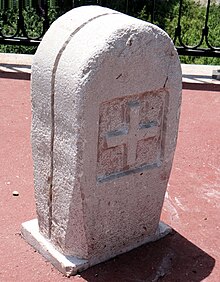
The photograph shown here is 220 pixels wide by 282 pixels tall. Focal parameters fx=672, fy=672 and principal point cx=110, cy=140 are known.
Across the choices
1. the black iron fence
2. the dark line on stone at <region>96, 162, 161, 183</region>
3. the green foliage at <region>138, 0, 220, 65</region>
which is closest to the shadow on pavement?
the dark line on stone at <region>96, 162, 161, 183</region>

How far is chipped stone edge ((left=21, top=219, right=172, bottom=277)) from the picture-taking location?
355cm

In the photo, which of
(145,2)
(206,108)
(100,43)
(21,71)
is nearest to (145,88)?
(100,43)

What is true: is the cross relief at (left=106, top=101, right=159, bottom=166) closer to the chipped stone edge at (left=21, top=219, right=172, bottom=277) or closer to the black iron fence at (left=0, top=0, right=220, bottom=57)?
the chipped stone edge at (left=21, top=219, right=172, bottom=277)

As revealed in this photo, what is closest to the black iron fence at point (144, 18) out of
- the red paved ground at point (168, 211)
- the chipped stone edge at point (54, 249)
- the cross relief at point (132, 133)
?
the red paved ground at point (168, 211)

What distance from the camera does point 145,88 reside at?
337 centimetres

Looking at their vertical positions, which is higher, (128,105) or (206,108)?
(128,105)

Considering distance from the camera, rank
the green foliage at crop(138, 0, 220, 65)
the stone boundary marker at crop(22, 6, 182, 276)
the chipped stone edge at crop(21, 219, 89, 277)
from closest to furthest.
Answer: the stone boundary marker at crop(22, 6, 182, 276) < the chipped stone edge at crop(21, 219, 89, 277) < the green foliage at crop(138, 0, 220, 65)

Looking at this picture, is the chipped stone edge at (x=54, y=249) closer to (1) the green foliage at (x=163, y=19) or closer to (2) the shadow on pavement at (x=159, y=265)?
(2) the shadow on pavement at (x=159, y=265)

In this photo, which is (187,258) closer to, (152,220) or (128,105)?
(152,220)

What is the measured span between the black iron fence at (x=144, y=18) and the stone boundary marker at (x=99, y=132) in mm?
2869

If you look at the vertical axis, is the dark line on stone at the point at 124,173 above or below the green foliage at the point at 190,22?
above

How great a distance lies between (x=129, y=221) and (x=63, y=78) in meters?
0.96

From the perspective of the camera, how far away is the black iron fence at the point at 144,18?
6.38m

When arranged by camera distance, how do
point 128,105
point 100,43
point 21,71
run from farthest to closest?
point 21,71 < point 128,105 < point 100,43
